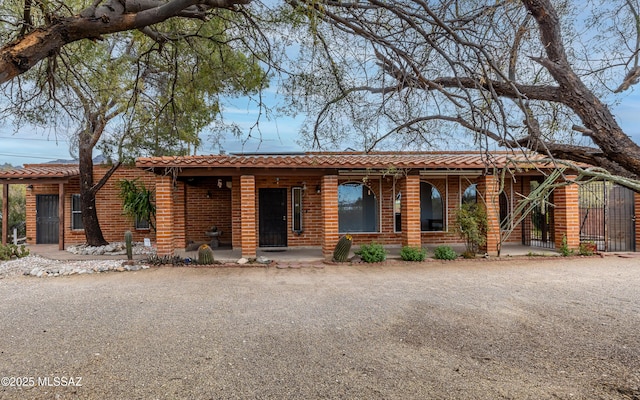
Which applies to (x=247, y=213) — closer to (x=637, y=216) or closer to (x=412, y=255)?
(x=412, y=255)

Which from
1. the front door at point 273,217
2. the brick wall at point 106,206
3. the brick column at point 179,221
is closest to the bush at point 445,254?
the front door at point 273,217

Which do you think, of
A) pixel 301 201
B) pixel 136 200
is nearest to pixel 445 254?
pixel 301 201

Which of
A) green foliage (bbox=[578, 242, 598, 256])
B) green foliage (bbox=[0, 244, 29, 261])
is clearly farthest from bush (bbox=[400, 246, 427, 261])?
green foliage (bbox=[0, 244, 29, 261])

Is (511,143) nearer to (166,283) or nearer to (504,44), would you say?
(504,44)

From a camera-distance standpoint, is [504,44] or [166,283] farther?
[166,283]

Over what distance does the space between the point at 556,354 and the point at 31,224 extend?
673 inches

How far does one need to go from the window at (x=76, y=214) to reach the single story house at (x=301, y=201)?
1.5 inches

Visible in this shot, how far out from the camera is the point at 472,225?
1030 centimetres

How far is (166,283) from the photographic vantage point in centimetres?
779

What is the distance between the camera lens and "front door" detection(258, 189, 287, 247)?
12.8 metres

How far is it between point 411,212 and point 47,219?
538 inches

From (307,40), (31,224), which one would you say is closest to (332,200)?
(307,40)

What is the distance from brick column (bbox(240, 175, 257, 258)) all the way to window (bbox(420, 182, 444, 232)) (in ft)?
19.6

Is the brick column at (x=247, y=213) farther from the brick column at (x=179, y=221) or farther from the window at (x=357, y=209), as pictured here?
the window at (x=357, y=209)
